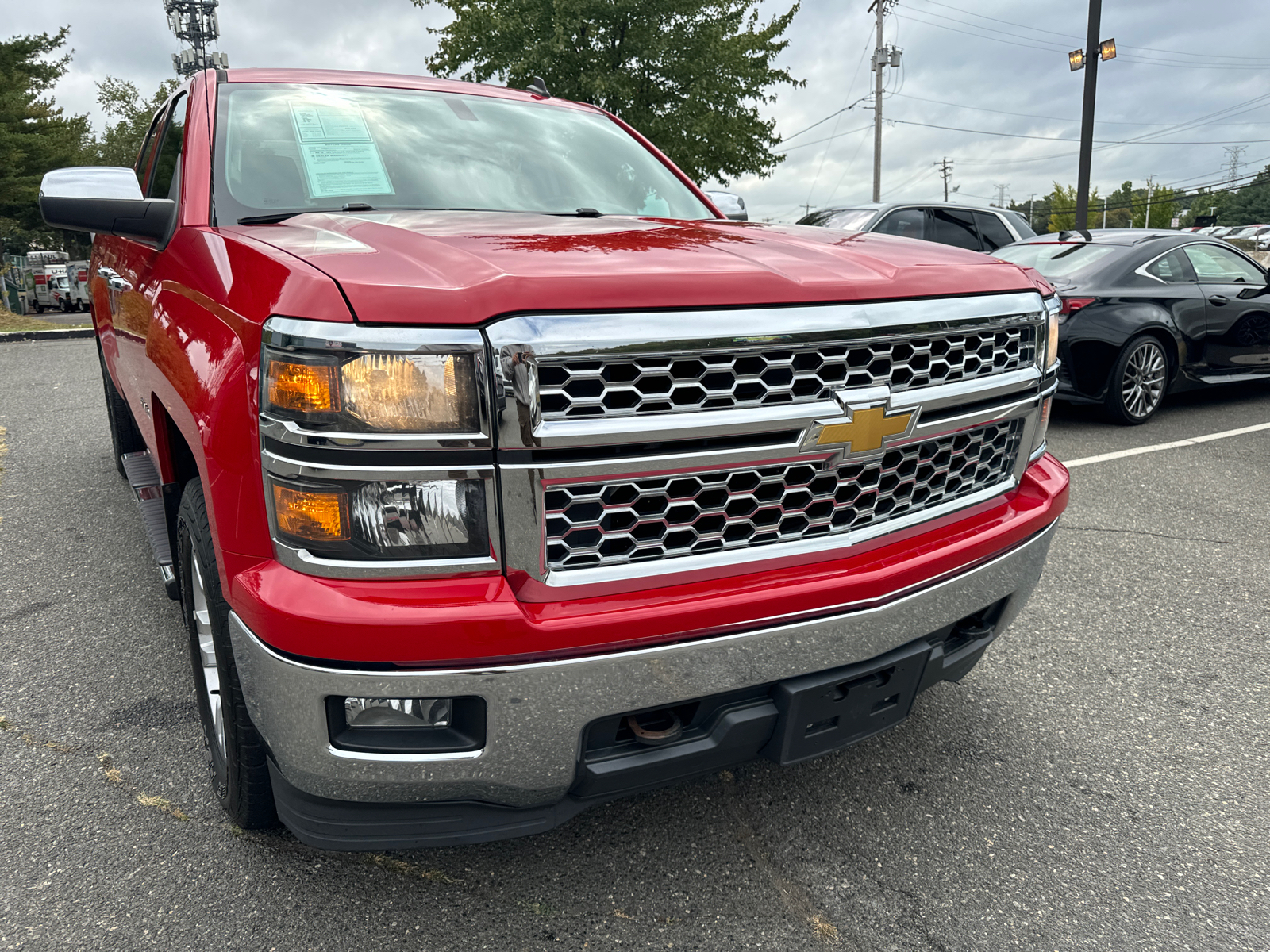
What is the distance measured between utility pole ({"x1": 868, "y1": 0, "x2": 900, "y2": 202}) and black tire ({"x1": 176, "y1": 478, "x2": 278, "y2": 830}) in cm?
3515

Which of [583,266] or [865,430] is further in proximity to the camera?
[865,430]

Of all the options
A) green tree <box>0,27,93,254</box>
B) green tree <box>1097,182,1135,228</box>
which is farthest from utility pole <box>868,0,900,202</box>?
green tree <box>1097,182,1135,228</box>

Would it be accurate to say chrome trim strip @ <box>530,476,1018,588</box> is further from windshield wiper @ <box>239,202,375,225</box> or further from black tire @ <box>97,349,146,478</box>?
black tire @ <box>97,349,146,478</box>

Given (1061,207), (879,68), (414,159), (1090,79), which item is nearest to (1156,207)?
(1061,207)

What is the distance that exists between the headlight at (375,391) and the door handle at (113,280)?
1.76m

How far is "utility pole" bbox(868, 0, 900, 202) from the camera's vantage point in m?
34.7

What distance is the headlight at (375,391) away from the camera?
1.44 meters

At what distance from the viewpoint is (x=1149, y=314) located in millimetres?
6586

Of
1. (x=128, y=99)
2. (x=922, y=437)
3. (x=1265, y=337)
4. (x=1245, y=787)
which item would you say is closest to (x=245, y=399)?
(x=922, y=437)

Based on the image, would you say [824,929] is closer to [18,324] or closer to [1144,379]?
[1144,379]

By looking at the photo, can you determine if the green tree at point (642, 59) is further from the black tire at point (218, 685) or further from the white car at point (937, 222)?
the black tire at point (218, 685)

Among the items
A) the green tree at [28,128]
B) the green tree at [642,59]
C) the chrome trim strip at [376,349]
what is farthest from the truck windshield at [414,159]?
the green tree at [28,128]

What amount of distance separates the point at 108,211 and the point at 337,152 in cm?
63

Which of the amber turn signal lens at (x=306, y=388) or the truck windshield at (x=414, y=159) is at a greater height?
the truck windshield at (x=414, y=159)
